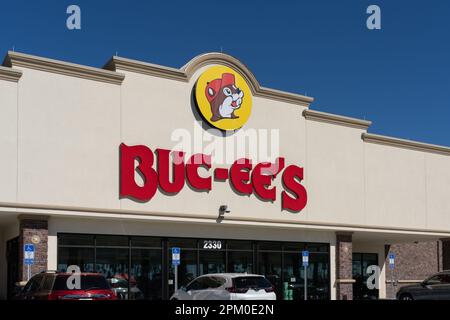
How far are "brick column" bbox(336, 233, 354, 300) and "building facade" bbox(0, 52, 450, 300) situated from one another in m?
0.09

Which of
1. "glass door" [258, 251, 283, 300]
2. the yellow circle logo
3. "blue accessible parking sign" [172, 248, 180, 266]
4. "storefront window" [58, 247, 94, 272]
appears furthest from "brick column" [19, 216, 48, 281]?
"glass door" [258, 251, 283, 300]

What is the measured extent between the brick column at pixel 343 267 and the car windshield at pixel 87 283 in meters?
17.2

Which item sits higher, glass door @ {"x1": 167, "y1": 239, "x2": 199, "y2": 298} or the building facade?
the building facade

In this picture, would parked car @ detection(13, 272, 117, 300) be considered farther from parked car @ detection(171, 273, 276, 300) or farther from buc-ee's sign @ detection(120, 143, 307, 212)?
buc-ee's sign @ detection(120, 143, 307, 212)

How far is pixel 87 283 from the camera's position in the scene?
17.2 m

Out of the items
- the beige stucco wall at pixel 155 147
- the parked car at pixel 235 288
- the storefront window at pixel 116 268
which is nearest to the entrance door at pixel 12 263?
the storefront window at pixel 116 268

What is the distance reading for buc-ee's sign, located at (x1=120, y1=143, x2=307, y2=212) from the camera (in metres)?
25.3

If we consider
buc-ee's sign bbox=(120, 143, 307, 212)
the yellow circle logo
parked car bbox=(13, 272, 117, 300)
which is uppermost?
the yellow circle logo

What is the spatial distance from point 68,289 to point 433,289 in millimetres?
14994

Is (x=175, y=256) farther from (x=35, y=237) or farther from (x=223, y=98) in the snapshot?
(x=223, y=98)

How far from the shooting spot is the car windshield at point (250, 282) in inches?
792

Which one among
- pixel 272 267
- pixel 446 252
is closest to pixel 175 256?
pixel 272 267
